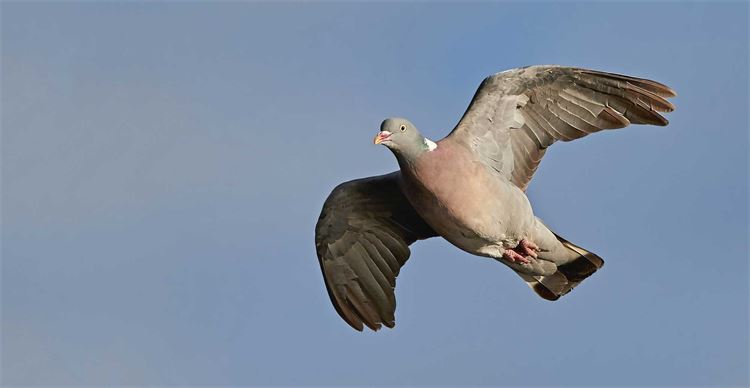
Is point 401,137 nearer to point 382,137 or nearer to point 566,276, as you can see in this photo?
point 382,137

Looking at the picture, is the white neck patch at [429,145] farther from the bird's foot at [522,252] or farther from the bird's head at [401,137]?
the bird's foot at [522,252]

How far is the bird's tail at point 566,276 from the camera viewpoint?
14328 mm

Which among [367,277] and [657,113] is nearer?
[657,113]

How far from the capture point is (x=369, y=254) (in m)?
14.8

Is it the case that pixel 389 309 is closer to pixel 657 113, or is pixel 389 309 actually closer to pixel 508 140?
pixel 508 140

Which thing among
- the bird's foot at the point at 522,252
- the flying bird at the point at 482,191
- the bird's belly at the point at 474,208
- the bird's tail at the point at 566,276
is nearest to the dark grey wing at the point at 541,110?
the flying bird at the point at 482,191

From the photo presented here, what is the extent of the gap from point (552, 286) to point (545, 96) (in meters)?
1.93

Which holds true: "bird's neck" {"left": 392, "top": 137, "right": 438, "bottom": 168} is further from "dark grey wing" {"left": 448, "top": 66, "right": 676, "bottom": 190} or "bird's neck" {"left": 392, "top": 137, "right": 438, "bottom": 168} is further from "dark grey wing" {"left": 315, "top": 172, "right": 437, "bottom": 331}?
"dark grey wing" {"left": 315, "top": 172, "right": 437, "bottom": 331}

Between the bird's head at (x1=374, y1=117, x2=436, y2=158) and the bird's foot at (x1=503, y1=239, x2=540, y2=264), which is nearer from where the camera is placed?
the bird's head at (x1=374, y1=117, x2=436, y2=158)

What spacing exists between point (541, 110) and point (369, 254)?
2199mm

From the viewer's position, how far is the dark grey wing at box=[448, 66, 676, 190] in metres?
13.6

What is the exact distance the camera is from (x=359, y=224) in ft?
47.9

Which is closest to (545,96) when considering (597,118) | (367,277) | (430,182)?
(597,118)

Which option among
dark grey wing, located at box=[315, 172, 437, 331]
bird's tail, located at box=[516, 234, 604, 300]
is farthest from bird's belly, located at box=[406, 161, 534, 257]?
dark grey wing, located at box=[315, 172, 437, 331]
